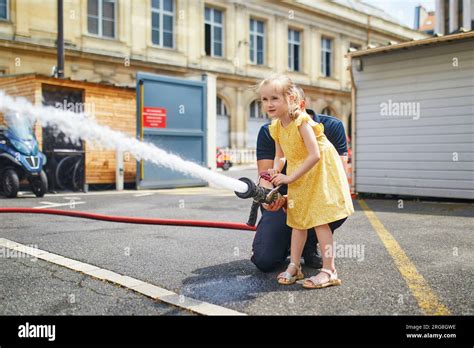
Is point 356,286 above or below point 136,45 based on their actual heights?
below

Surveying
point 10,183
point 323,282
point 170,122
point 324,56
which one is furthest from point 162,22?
point 323,282

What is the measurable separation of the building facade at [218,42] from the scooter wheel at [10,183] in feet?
31.9

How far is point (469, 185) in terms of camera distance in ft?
29.9

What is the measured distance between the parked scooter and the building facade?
9284 millimetres

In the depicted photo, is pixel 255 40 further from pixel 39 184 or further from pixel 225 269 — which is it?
pixel 225 269

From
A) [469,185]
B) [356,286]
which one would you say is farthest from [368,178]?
[356,286]

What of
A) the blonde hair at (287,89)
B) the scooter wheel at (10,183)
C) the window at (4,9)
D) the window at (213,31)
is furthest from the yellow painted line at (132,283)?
the window at (213,31)

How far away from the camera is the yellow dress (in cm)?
342

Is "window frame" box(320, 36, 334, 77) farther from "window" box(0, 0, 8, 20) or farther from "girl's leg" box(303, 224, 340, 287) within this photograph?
"girl's leg" box(303, 224, 340, 287)

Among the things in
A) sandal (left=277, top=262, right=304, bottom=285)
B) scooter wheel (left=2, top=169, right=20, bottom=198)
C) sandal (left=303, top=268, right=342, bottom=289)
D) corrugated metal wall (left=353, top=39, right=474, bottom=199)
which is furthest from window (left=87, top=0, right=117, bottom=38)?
sandal (left=303, top=268, right=342, bottom=289)

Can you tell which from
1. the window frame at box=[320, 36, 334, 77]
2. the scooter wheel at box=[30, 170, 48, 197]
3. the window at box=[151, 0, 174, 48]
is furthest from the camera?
the window frame at box=[320, 36, 334, 77]

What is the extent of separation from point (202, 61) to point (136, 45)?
4205 millimetres
